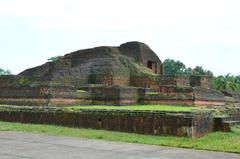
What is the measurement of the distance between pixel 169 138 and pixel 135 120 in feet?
3.73

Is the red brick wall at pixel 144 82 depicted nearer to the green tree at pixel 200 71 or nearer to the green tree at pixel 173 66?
the green tree at pixel 200 71

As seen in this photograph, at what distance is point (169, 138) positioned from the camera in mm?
8367

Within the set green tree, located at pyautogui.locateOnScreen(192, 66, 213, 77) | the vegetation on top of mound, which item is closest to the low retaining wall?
the vegetation on top of mound

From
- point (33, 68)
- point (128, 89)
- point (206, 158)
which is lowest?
→ point (206, 158)

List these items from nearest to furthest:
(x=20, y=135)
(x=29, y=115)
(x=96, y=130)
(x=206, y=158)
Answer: (x=206, y=158)
(x=20, y=135)
(x=96, y=130)
(x=29, y=115)

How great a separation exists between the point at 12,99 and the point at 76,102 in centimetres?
256

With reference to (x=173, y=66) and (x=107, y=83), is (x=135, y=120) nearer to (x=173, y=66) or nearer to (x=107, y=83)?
(x=107, y=83)

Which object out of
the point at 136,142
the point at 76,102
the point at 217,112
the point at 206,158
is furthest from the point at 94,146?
the point at 76,102

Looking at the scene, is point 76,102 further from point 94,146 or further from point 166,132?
point 94,146

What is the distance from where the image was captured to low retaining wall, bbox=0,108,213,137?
28.2 ft

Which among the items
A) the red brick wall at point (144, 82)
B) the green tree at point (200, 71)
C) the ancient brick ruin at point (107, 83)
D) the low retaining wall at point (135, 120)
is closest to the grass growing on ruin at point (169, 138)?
the low retaining wall at point (135, 120)

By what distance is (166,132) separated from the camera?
346 inches

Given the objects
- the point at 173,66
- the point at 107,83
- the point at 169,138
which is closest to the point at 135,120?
the point at 169,138


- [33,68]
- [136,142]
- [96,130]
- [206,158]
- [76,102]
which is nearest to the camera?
[206,158]
